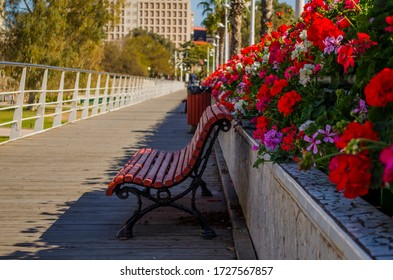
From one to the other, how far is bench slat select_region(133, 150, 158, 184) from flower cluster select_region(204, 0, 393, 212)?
0.93m

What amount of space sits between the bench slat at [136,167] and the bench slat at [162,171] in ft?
0.56

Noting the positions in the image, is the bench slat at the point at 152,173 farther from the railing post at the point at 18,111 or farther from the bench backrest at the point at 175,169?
the railing post at the point at 18,111

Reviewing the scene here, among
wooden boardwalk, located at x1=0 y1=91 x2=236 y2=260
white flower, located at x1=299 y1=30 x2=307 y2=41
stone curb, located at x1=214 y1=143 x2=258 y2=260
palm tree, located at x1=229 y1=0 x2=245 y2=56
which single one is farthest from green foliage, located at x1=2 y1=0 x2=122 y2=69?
white flower, located at x1=299 y1=30 x2=307 y2=41

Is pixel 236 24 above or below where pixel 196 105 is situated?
above

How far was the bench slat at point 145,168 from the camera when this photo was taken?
5168 millimetres

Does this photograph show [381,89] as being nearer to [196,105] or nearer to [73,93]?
[196,105]

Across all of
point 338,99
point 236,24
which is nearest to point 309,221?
point 338,99

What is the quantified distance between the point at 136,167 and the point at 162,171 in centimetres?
27

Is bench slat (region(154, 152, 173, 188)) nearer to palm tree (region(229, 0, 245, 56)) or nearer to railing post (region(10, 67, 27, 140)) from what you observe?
railing post (region(10, 67, 27, 140))

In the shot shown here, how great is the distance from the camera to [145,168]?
575cm

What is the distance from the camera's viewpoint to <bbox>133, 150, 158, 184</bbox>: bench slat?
17.0 ft
